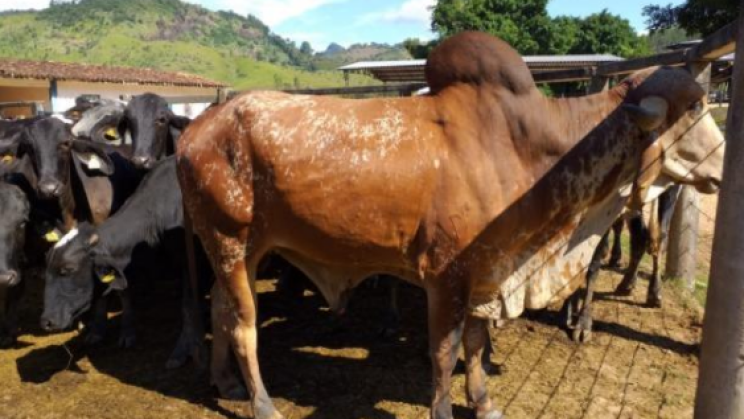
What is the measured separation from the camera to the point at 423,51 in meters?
28.1

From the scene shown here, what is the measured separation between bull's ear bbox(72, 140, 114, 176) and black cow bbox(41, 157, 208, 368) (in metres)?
0.67

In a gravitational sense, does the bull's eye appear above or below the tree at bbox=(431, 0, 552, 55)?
below

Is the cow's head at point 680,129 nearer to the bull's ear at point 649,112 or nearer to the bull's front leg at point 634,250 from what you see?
the bull's ear at point 649,112

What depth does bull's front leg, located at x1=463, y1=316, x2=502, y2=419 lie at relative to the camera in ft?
12.7

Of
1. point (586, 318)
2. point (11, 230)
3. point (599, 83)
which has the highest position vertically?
point (599, 83)

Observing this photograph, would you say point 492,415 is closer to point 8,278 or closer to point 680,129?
point 680,129

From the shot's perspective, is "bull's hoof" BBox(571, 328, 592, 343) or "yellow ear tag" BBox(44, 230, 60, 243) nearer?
"bull's hoof" BBox(571, 328, 592, 343)

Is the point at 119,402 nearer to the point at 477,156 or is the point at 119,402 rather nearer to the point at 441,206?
the point at 441,206

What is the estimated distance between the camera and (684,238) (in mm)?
5934

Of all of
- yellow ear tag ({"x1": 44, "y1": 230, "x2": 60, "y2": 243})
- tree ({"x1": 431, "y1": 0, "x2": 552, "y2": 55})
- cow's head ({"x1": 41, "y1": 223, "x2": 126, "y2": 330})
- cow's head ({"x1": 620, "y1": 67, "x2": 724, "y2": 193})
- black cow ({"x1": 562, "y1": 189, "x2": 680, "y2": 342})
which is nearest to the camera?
cow's head ({"x1": 620, "y1": 67, "x2": 724, "y2": 193})

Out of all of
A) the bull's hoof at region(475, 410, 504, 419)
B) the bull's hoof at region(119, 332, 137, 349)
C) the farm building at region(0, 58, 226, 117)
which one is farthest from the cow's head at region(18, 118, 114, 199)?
the farm building at region(0, 58, 226, 117)

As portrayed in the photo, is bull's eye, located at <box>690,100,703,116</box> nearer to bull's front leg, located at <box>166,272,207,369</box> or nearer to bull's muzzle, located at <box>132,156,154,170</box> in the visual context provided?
bull's front leg, located at <box>166,272,207,369</box>

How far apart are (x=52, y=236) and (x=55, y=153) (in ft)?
2.31

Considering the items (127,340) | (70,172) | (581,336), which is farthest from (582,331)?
(70,172)
